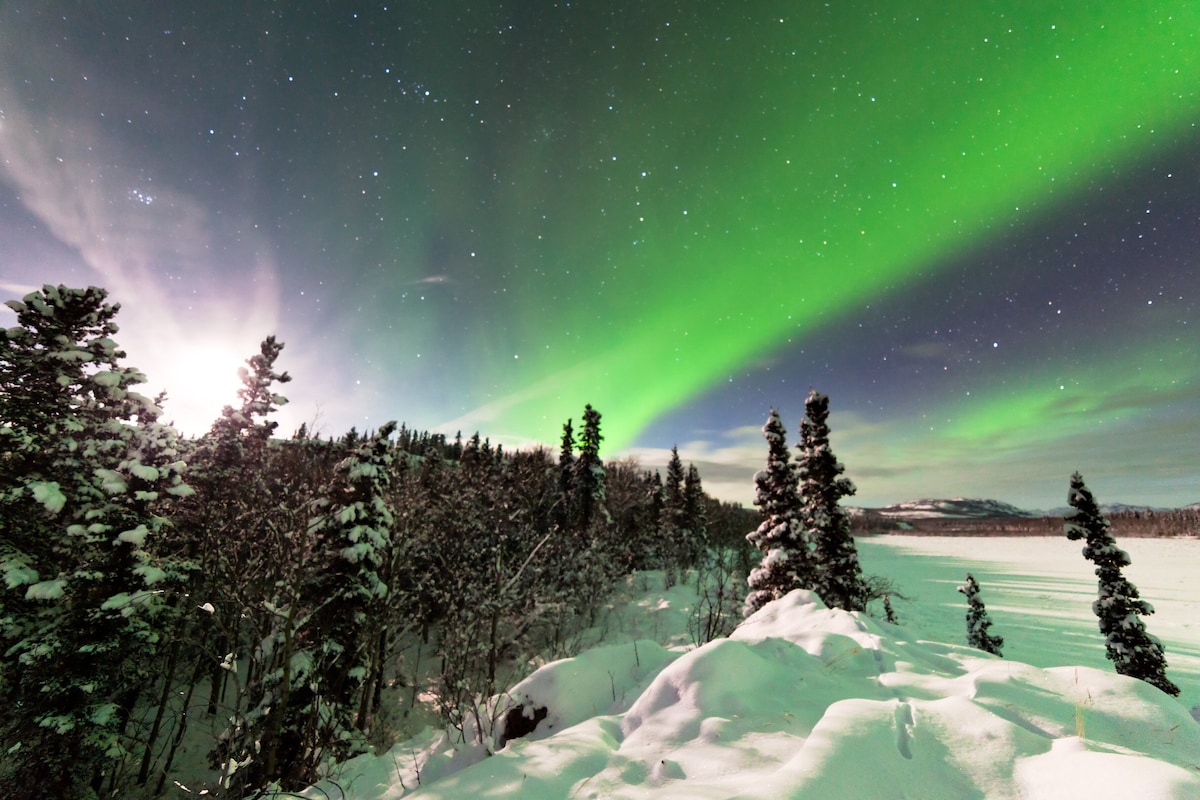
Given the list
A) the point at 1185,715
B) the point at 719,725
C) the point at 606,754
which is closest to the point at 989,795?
the point at 719,725

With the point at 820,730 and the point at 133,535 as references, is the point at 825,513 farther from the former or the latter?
the point at 133,535

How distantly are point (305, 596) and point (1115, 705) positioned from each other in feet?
58.3

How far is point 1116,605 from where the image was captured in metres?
15.5

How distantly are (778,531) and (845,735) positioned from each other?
17485 millimetres

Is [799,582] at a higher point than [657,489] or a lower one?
lower

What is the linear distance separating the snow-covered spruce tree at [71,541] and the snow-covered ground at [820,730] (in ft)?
38.6

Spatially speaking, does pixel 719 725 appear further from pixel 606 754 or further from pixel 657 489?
pixel 657 489

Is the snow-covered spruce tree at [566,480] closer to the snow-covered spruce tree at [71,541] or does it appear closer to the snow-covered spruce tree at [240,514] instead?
the snow-covered spruce tree at [240,514]

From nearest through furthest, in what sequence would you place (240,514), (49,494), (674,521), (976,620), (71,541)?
(49,494)
(71,541)
(240,514)
(976,620)
(674,521)

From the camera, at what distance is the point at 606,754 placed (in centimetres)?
411

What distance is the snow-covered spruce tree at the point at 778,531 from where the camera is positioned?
19125mm

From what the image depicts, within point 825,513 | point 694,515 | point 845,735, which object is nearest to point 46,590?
point 845,735

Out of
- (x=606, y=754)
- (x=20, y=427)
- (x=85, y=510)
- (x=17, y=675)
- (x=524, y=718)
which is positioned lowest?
(x=17, y=675)

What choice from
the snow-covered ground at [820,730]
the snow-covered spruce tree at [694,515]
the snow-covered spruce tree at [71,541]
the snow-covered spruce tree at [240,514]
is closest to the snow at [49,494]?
the snow-covered spruce tree at [71,541]
